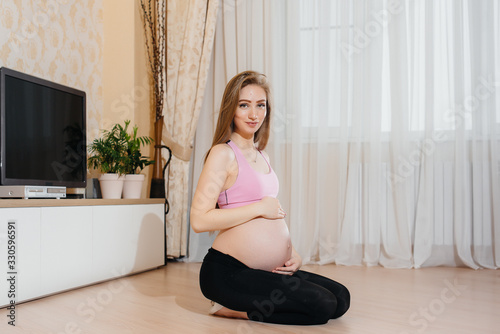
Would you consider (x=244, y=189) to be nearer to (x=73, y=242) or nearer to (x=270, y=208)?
(x=270, y=208)

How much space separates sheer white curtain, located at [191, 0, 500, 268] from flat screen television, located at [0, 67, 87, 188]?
1338mm

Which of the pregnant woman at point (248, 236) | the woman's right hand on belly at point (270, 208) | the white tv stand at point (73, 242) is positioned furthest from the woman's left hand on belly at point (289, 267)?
the white tv stand at point (73, 242)

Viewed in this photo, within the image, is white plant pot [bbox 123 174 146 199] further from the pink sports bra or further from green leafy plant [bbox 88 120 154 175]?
the pink sports bra

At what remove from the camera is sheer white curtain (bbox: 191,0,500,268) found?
3113mm

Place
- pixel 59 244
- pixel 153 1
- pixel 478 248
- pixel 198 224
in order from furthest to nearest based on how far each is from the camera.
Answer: pixel 153 1
pixel 478 248
pixel 59 244
pixel 198 224

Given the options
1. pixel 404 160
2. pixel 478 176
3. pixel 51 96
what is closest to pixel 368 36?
pixel 404 160

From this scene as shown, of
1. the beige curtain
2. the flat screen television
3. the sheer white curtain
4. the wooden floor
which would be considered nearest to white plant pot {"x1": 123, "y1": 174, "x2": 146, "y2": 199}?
the flat screen television

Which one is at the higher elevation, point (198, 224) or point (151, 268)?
point (198, 224)

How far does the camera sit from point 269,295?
1.65 meters

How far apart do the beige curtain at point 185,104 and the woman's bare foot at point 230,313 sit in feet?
5.22

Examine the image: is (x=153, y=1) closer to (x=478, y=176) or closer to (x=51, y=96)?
(x=51, y=96)

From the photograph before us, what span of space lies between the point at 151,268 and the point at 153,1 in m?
2.04

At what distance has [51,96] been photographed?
261cm

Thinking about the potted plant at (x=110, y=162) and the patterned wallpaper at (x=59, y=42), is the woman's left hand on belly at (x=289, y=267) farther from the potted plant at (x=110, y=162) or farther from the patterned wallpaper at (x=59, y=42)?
the patterned wallpaper at (x=59, y=42)
